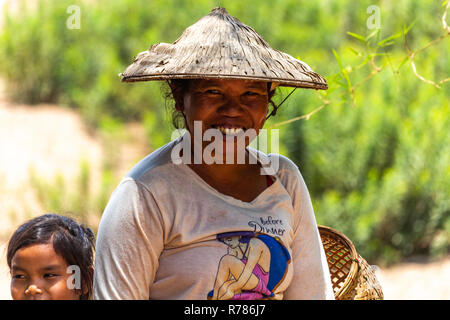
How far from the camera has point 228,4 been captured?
7.15m

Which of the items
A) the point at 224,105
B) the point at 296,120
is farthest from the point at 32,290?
the point at 296,120

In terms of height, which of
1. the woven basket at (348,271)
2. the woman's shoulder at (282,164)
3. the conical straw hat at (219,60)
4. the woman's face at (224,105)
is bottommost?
the woven basket at (348,271)

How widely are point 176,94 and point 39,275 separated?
619 millimetres

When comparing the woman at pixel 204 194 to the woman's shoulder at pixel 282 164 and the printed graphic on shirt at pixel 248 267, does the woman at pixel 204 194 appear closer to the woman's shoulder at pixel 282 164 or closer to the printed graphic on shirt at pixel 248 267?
the printed graphic on shirt at pixel 248 267

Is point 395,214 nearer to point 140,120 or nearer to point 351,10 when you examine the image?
point 140,120

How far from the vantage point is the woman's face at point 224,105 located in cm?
172

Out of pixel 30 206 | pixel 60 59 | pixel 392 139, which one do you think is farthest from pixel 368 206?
pixel 60 59

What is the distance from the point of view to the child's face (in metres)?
1.78

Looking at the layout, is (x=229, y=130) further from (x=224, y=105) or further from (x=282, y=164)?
(x=282, y=164)

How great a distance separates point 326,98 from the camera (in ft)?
9.31

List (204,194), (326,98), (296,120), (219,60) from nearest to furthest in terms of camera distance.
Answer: (219,60), (204,194), (326,98), (296,120)

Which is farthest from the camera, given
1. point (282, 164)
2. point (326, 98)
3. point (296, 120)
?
point (296, 120)

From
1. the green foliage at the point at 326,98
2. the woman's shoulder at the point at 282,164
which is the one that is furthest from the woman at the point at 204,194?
the green foliage at the point at 326,98
